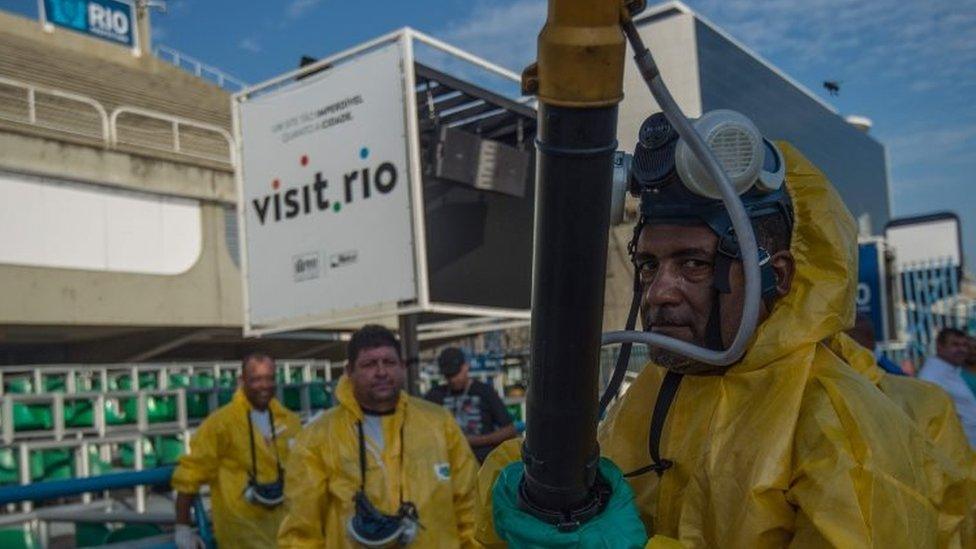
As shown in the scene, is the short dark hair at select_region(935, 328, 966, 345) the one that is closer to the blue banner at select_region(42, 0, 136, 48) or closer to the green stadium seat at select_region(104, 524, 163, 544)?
the green stadium seat at select_region(104, 524, 163, 544)

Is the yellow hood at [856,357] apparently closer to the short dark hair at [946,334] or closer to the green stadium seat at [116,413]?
the short dark hair at [946,334]

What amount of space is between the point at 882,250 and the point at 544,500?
22.9ft

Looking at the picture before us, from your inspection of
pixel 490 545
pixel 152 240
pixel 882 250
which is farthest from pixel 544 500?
pixel 152 240

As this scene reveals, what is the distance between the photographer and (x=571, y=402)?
1206mm

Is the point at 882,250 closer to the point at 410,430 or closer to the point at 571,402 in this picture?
the point at 410,430

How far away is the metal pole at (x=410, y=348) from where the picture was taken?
6.61 meters

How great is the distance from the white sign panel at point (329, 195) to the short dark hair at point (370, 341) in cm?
123

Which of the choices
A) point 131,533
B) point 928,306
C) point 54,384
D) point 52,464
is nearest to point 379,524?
point 131,533

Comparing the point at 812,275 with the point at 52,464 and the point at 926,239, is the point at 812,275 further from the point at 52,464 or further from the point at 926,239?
the point at 52,464

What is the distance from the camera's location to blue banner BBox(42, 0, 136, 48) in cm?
2789

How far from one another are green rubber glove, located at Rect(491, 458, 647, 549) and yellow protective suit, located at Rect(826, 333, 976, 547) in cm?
52

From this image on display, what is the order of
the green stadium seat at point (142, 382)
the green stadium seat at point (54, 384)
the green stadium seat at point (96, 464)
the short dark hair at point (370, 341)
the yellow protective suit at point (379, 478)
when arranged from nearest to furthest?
1. the yellow protective suit at point (379, 478)
2. the short dark hair at point (370, 341)
3. the green stadium seat at point (96, 464)
4. the green stadium seat at point (54, 384)
5. the green stadium seat at point (142, 382)

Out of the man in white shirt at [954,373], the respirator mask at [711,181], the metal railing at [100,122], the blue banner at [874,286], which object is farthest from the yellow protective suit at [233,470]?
the metal railing at [100,122]

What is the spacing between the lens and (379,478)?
13.5 ft
